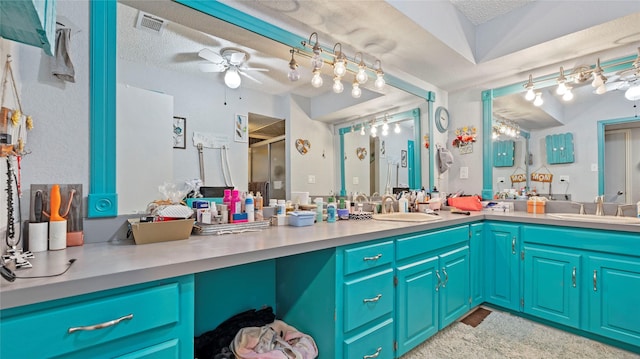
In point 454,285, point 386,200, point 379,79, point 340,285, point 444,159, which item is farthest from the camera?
point 444,159

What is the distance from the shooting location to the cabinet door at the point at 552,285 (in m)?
2.00

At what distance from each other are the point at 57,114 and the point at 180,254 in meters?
0.82

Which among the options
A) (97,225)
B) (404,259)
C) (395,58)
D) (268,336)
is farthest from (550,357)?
(97,225)

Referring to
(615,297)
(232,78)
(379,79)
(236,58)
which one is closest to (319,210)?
(232,78)

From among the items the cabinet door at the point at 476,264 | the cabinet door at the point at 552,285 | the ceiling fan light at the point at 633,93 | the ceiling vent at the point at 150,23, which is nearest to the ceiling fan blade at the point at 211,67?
the ceiling vent at the point at 150,23

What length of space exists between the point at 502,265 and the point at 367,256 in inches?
60.3

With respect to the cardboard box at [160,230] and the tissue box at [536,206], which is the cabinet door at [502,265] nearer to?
the tissue box at [536,206]

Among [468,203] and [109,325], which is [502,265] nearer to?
[468,203]

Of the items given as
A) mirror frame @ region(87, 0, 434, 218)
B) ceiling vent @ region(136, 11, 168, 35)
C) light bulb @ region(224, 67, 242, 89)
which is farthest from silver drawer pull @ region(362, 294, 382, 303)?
ceiling vent @ region(136, 11, 168, 35)

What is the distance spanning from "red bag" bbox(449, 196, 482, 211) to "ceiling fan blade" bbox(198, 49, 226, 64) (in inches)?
96.6

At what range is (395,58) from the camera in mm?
2555

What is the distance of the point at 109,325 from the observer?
31.5 inches

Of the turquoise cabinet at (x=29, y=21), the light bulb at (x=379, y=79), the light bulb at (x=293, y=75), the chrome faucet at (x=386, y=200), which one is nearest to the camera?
the turquoise cabinet at (x=29, y=21)

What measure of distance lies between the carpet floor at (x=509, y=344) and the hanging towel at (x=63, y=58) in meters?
2.26
